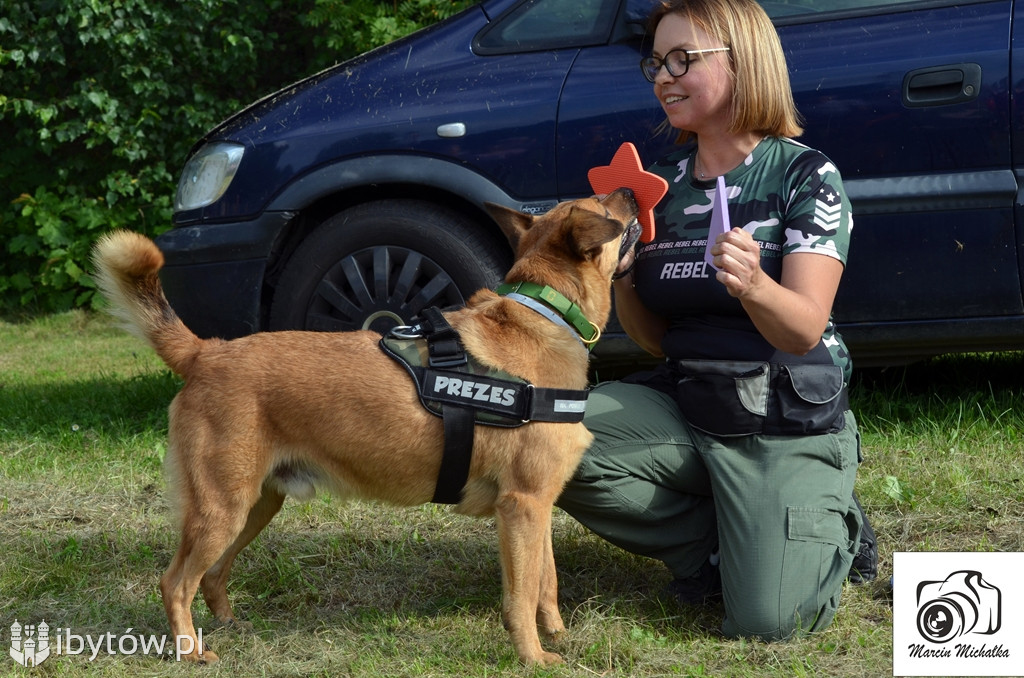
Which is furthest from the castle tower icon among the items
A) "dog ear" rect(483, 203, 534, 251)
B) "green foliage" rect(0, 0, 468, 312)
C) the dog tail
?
"green foliage" rect(0, 0, 468, 312)

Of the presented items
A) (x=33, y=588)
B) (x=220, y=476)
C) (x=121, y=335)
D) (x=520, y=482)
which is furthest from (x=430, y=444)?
(x=121, y=335)

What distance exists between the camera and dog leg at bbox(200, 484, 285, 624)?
3.18 metres

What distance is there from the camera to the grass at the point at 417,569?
290cm

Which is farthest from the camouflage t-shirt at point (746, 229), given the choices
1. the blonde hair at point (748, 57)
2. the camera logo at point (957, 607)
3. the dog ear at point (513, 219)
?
the camera logo at point (957, 607)

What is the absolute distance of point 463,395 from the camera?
2846mm

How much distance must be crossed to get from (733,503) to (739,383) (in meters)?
0.34

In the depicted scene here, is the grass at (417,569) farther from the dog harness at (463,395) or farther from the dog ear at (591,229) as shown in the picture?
the dog ear at (591,229)

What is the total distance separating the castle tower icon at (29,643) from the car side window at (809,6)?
3341mm

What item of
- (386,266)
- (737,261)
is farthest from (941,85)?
(386,266)

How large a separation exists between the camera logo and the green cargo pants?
0.83ft

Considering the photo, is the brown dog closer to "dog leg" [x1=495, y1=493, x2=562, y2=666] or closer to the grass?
"dog leg" [x1=495, y1=493, x2=562, y2=666]

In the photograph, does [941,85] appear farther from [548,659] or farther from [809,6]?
[548,659]

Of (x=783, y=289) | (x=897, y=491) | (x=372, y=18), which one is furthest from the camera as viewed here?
(x=372, y=18)

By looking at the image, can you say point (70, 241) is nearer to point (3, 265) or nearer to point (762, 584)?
point (3, 265)
